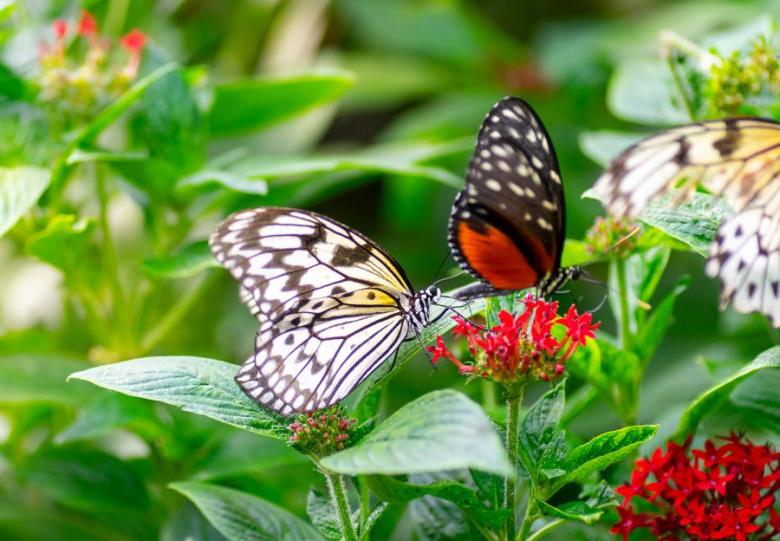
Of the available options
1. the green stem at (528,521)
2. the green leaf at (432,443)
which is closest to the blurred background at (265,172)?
the green stem at (528,521)

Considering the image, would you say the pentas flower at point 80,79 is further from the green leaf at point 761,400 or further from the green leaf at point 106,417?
the green leaf at point 761,400

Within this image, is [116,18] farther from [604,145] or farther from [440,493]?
[440,493]

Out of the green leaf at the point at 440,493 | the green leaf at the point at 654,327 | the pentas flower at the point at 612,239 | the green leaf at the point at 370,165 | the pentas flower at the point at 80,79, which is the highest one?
the pentas flower at the point at 80,79

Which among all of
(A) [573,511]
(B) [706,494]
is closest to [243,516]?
(A) [573,511]

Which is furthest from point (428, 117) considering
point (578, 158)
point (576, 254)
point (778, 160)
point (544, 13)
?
point (778, 160)

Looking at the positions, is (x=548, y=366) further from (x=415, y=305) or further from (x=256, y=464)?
(x=256, y=464)

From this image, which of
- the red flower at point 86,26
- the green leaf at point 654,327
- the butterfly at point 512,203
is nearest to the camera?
the butterfly at point 512,203

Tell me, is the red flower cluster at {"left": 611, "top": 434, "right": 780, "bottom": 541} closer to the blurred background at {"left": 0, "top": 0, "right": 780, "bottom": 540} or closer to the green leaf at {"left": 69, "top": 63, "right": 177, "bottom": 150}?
the blurred background at {"left": 0, "top": 0, "right": 780, "bottom": 540}

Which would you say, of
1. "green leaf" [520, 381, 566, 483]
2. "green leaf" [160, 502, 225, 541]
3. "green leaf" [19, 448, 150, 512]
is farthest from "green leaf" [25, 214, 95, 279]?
"green leaf" [520, 381, 566, 483]
